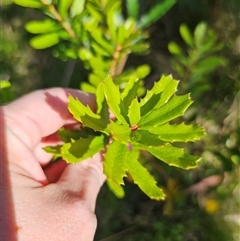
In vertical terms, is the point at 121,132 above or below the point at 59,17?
below

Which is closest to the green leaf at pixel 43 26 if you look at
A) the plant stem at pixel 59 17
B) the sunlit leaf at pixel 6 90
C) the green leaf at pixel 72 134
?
the plant stem at pixel 59 17

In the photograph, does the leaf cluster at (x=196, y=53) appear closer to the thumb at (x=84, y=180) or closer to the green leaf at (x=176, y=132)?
the thumb at (x=84, y=180)

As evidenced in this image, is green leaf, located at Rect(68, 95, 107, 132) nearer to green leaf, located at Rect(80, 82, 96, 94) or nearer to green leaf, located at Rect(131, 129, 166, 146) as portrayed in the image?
green leaf, located at Rect(131, 129, 166, 146)

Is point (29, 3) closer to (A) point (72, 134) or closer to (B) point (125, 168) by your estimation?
(A) point (72, 134)

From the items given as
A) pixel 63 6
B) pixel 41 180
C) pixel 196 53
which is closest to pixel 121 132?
pixel 41 180

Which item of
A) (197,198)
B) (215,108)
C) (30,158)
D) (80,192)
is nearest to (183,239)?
(197,198)

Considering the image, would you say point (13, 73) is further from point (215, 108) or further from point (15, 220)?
point (15, 220)

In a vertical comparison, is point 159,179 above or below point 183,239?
above
